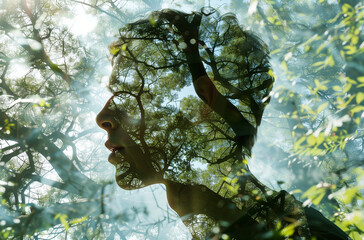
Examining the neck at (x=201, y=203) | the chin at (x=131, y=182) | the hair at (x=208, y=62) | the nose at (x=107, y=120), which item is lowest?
the neck at (x=201, y=203)

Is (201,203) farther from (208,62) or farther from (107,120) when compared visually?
(208,62)

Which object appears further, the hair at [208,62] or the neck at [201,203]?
the hair at [208,62]

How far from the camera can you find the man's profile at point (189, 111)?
5.18ft

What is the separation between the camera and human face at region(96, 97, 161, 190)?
5.28 ft

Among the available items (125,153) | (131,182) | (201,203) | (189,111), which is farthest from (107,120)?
(201,203)

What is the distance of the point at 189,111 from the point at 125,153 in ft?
1.82

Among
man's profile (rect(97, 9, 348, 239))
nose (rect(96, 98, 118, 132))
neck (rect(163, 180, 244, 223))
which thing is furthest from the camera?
nose (rect(96, 98, 118, 132))

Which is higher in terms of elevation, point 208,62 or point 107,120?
point 208,62

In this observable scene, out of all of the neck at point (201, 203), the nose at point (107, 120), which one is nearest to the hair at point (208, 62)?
the nose at point (107, 120)

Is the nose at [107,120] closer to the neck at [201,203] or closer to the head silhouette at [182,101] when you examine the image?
the head silhouette at [182,101]

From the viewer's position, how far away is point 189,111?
→ 1724 mm

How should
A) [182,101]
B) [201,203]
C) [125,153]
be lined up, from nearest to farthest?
1. [201,203]
2. [125,153]
3. [182,101]

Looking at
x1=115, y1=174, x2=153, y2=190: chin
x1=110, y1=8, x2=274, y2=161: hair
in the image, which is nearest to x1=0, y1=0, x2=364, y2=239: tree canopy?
x1=110, y1=8, x2=274, y2=161: hair

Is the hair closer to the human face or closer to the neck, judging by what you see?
the human face
